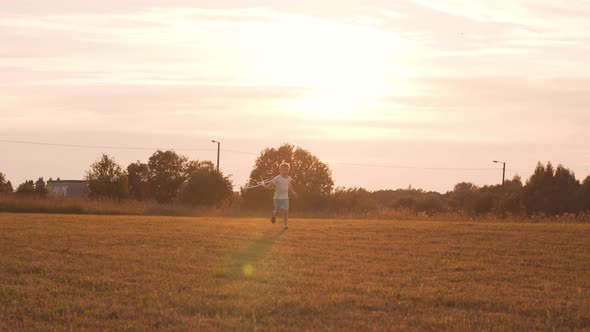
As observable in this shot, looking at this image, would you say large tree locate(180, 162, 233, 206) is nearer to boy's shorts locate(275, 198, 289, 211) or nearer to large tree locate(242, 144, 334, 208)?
large tree locate(242, 144, 334, 208)

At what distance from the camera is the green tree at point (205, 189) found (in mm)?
63750

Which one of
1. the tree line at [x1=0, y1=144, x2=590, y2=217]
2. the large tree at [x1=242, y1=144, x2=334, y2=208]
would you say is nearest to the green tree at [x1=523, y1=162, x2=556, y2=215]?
the tree line at [x1=0, y1=144, x2=590, y2=217]

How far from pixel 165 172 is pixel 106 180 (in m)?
36.1

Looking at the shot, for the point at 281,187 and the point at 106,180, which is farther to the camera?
the point at 106,180

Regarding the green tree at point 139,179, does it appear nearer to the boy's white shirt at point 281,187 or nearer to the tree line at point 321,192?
the tree line at point 321,192

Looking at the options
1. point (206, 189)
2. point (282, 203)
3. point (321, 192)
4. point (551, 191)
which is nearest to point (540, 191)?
point (551, 191)

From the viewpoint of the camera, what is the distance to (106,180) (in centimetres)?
8038

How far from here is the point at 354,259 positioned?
12750 mm

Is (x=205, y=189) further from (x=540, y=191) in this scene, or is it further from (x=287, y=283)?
(x=287, y=283)

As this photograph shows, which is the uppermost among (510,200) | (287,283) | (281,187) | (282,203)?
(510,200)

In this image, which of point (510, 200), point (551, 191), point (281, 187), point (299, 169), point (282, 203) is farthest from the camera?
point (299, 169)

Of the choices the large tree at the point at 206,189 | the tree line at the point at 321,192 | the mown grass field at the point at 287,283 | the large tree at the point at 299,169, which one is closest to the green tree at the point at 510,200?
the tree line at the point at 321,192

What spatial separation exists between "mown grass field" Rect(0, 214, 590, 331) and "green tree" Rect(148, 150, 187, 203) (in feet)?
326

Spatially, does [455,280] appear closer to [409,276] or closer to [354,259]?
[409,276]
